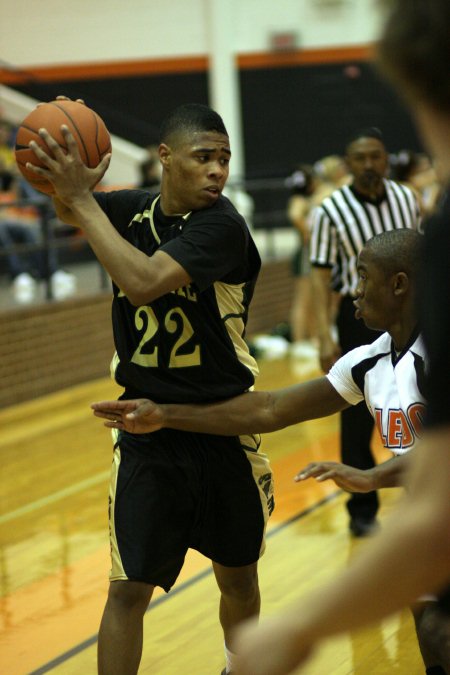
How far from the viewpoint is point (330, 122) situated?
18.0 m

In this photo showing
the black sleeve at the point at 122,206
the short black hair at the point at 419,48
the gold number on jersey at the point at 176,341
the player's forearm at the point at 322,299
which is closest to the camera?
the short black hair at the point at 419,48

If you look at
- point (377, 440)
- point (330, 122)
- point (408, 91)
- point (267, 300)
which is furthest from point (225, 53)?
point (408, 91)

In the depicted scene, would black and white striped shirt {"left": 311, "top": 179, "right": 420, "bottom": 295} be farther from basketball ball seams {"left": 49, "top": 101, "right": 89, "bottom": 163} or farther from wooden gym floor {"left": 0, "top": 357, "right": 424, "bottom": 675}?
basketball ball seams {"left": 49, "top": 101, "right": 89, "bottom": 163}

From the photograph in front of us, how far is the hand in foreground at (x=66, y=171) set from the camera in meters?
2.99

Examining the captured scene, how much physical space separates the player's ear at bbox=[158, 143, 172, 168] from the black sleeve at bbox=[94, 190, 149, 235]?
138 mm

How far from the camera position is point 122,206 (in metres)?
3.51

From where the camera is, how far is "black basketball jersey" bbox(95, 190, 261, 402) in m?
3.29

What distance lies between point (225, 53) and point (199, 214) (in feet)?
43.1

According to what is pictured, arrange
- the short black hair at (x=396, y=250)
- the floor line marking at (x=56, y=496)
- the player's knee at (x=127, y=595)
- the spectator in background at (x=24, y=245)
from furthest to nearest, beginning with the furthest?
the spectator in background at (x=24, y=245) → the floor line marking at (x=56, y=496) → the player's knee at (x=127, y=595) → the short black hair at (x=396, y=250)

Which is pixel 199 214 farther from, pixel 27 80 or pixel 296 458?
pixel 27 80

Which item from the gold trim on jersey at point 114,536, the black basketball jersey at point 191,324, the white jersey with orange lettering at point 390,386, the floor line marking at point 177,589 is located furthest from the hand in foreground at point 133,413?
the floor line marking at point 177,589

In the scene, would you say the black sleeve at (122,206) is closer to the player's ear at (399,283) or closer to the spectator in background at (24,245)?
the player's ear at (399,283)

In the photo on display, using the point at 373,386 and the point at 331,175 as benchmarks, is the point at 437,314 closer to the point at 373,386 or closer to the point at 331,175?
the point at 373,386

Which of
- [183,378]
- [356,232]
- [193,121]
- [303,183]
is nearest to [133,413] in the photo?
[183,378]
